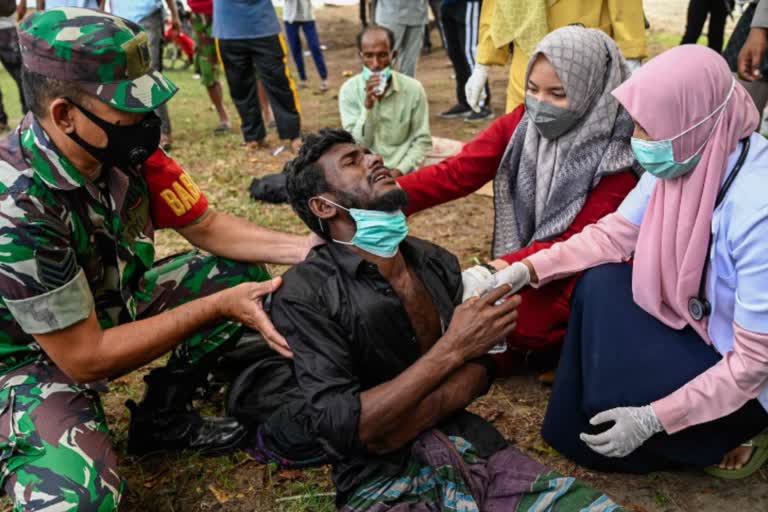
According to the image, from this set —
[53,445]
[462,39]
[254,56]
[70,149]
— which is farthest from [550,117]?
[462,39]

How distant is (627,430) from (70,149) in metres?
2.02

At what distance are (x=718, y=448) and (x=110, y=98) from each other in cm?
235

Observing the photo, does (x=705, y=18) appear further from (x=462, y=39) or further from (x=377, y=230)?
(x=377, y=230)

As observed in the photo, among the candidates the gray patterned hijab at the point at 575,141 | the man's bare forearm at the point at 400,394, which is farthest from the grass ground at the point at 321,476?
the gray patterned hijab at the point at 575,141

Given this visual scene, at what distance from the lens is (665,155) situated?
2.36m

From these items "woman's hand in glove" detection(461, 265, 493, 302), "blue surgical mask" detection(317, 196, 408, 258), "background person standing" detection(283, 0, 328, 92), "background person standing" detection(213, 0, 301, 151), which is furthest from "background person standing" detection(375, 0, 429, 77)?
"blue surgical mask" detection(317, 196, 408, 258)

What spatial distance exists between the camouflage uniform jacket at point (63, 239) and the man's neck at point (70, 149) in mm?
22

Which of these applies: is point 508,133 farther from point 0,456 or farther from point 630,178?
point 0,456

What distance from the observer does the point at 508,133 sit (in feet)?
11.1

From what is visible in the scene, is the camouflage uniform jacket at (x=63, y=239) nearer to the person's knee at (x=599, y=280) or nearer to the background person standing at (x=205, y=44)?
the person's knee at (x=599, y=280)

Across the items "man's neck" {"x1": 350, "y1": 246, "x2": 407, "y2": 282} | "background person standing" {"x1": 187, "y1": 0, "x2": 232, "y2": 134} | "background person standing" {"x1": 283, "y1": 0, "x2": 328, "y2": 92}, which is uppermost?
"man's neck" {"x1": 350, "y1": 246, "x2": 407, "y2": 282}

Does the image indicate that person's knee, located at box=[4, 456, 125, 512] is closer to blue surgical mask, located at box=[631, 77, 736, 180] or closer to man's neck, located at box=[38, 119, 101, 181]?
man's neck, located at box=[38, 119, 101, 181]

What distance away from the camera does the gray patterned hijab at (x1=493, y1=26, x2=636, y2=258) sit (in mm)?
2965

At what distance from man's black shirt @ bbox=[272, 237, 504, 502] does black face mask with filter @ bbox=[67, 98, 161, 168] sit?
25.2 inches
